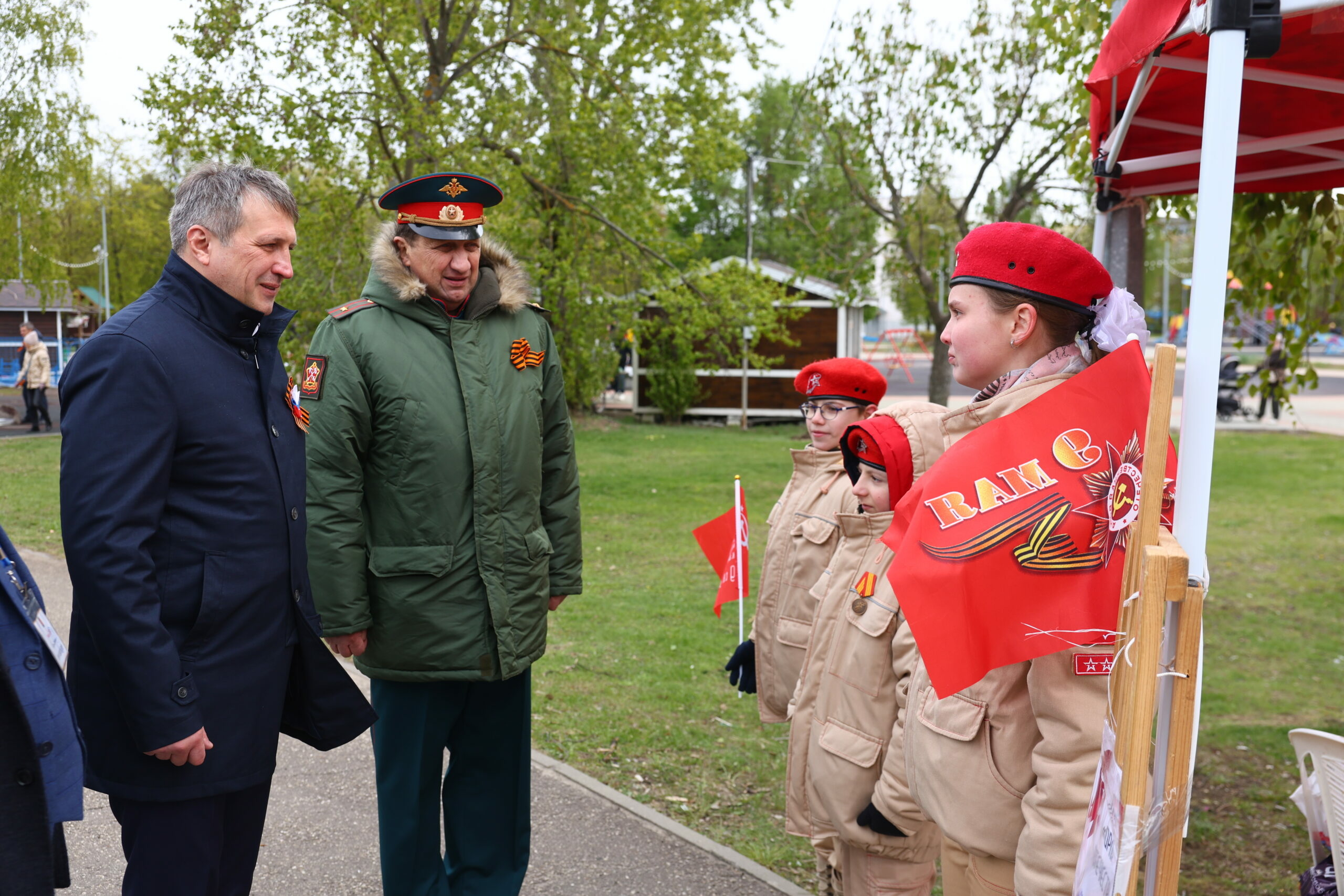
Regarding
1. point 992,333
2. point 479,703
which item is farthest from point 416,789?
point 992,333

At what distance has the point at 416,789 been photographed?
127 inches

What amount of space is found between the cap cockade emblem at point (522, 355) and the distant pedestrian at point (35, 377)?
62.3ft

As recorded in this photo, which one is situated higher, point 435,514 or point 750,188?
point 750,188

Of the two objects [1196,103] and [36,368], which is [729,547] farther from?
[36,368]

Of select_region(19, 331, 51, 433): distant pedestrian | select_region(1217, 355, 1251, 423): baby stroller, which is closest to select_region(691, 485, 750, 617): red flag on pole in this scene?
select_region(19, 331, 51, 433): distant pedestrian

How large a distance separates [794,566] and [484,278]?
4.29 feet

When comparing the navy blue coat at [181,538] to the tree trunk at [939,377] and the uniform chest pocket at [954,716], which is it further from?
the tree trunk at [939,377]

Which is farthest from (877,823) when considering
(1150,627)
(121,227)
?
(121,227)

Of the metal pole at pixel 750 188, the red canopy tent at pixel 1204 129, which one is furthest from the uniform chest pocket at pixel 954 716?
the metal pole at pixel 750 188

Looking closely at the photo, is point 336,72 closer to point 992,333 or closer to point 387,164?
point 387,164

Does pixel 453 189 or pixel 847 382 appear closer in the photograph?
pixel 453 189

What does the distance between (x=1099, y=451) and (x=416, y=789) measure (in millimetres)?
2237

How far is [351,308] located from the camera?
314cm

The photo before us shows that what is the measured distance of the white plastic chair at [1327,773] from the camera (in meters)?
2.30
